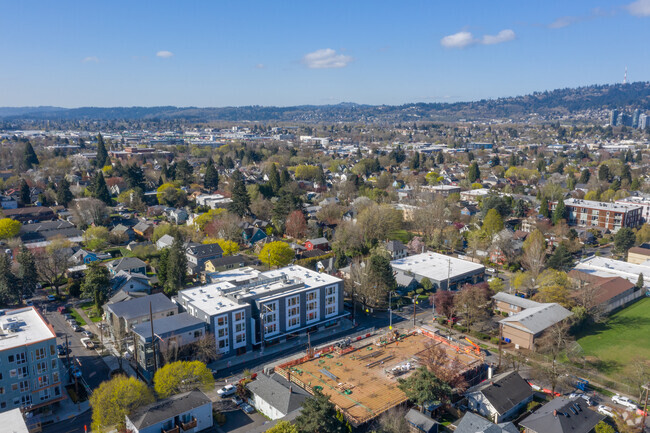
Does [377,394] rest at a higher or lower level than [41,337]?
lower

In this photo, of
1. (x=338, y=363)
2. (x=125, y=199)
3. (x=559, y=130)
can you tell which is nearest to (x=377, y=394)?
(x=338, y=363)

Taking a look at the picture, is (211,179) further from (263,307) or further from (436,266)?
(263,307)

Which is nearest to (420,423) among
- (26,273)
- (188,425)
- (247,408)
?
(247,408)

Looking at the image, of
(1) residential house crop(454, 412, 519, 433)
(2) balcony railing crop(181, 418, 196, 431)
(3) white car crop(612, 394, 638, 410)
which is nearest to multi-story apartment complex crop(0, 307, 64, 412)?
(2) balcony railing crop(181, 418, 196, 431)

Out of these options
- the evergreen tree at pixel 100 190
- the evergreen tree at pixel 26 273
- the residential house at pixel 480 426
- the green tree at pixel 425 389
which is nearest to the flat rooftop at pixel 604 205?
the green tree at pixel 425 389

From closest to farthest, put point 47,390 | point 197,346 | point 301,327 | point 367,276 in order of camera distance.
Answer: point 47,390 < point 197,346 < point 301,327 < point 367,276

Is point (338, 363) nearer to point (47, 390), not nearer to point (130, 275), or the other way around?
point (47, 390)
